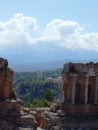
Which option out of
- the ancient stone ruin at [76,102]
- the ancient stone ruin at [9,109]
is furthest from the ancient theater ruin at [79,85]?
the ancient stone ruin at [9,109]

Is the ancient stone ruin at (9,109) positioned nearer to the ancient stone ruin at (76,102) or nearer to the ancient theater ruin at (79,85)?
the ancient stone ruin at (76,102)

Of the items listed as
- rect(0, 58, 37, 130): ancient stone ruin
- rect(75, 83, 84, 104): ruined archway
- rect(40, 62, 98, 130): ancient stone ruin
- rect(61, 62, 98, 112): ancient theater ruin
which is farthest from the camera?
rect(75, 83, 84, 104): ruined archway

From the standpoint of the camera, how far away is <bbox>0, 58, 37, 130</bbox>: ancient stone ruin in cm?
4778

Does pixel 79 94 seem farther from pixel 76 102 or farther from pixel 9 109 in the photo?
pixel 9 109

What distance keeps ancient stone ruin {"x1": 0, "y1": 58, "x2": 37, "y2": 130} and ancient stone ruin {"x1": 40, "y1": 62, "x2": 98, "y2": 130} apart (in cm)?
289

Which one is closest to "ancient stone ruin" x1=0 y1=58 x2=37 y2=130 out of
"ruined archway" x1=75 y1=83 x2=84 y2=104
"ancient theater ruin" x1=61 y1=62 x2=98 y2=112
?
"ancient theater ruin" x1=61 y1=62 x2=98 y2=112

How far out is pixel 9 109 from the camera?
161 ft

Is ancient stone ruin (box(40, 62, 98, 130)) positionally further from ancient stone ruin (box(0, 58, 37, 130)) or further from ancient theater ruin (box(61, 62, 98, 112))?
ancient stone ruin (box(0, 58, 37, 130))

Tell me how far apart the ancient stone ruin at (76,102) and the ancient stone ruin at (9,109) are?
2.89 m

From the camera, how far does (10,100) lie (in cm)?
4966

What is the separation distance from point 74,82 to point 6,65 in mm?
8378

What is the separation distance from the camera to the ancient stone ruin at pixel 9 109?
4778 cm

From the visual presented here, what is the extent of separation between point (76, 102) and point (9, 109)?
8.61m

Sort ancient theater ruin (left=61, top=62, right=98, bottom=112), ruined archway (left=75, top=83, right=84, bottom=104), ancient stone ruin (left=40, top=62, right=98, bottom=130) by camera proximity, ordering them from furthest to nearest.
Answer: ruined archway (left=75, top=83, right=84, bottom=104) < ancient theater ruin (left=61, top=62, right=98, bottom=112) < ancient stone ruin (left=40, top=62, right=98, bottom=130)
